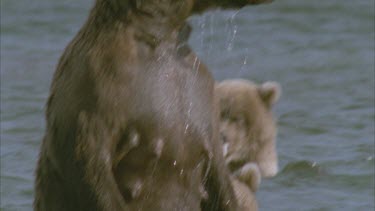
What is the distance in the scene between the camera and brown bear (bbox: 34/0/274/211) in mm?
6305

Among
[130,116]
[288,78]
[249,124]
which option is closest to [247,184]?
[249,124]

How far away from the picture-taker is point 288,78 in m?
13.7

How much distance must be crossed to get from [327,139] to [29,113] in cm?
262

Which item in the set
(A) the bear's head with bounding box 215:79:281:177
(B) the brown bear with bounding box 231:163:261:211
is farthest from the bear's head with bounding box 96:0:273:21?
(A) the bear's head with bounding box 215:79:281:177

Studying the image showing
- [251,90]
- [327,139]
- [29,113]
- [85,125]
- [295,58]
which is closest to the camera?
[85,125]

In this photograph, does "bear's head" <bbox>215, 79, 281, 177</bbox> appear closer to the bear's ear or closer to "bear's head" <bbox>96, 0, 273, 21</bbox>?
the bear's ear

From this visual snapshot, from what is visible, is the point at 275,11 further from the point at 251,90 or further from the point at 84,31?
the point at 84,31

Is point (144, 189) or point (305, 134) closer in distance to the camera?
point (144, 189)

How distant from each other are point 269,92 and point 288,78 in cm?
430

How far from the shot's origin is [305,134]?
11930 mm

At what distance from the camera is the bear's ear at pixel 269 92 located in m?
9.37

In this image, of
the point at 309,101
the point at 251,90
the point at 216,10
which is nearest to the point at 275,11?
the point at 309,101

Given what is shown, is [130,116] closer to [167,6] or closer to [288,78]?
[167,6]

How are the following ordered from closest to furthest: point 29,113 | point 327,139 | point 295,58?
1. point 327,139
2. point 29,113
3. point 295,58
